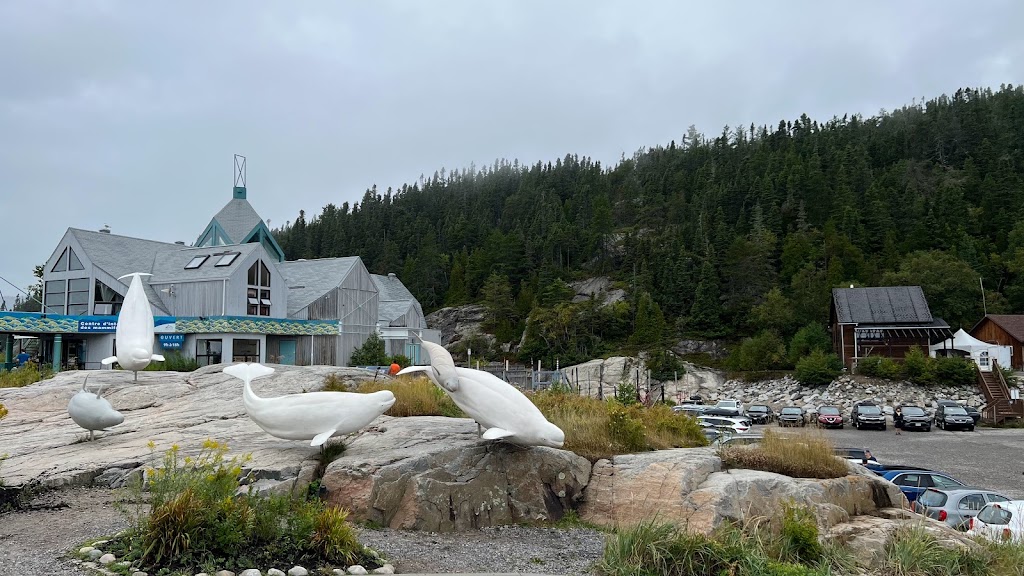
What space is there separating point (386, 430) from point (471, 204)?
125 meters

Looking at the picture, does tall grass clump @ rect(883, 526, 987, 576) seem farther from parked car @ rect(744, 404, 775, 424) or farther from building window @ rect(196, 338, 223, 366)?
parked car @ rect(744, 404, 775, 424)

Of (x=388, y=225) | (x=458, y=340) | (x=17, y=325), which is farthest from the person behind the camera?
(x=388, y=225)

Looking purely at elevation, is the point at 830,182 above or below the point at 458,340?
above

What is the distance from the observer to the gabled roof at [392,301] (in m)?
52.0

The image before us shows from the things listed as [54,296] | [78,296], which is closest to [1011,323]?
[78,296]

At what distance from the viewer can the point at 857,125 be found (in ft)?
414

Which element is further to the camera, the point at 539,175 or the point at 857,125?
the point at 539,175

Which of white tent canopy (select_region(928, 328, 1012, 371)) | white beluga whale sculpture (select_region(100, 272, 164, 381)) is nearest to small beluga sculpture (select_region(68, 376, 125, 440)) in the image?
white beluga whale sculpture (select_region(100, 272, 164, 381))

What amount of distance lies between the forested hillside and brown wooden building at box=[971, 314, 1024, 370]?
611cm

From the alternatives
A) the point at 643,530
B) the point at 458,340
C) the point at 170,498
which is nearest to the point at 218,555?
the point at 170,498

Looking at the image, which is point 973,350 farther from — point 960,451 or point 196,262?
point 196,262

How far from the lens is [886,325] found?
50969 mm

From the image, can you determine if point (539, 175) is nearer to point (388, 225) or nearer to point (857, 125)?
point (388, 225)

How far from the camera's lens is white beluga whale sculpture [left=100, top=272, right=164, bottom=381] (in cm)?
1514
